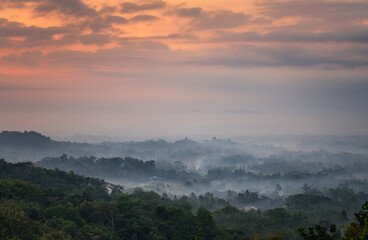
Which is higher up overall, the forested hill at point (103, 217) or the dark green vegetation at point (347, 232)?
the dark green vegetation at point (347, 232)

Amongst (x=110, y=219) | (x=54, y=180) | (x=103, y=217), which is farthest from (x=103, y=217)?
(x=54, y=180)

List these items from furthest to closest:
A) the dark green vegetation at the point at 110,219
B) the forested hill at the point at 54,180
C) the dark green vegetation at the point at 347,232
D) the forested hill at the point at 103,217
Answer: the forested hill at the point at 54,180 → the forested hill at the point at 103,217 → the dark green vegetation at the point at 110,219 → the dark green vegetation at the point at 347,232

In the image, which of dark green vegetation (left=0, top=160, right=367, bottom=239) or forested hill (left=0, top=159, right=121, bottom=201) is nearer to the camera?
dark green vegetation (left=0, top=160, right=367, bottom=239)

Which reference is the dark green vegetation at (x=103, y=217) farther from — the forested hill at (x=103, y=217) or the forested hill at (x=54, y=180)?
the forested hill at (x=54, y=180)

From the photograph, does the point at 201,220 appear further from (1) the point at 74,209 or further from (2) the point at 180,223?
(1) the point at 74,209

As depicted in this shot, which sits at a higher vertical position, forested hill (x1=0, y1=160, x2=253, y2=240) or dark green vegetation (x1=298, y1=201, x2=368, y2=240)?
dark green vegetation (x1=298, y1=201, x2=368, y2=240)

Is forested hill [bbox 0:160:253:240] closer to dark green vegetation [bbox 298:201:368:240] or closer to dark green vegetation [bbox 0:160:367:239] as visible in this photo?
dark green vegetation [bbox 0:160:367:239]

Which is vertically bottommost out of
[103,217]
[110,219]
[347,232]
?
[110,219]

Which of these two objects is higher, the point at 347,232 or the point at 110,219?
the point at 347,232

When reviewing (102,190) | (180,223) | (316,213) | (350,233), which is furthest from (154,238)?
(316,213)

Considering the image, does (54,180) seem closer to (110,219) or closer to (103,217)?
(103,217)

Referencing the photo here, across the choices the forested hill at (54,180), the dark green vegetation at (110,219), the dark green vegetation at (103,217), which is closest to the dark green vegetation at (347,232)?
the dark green vegetation at (110,219)

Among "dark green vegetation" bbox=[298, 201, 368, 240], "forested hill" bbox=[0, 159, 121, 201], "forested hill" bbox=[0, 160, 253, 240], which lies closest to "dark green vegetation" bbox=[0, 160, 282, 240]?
"forested hill" bbox=[0, 160, 253, 240]
